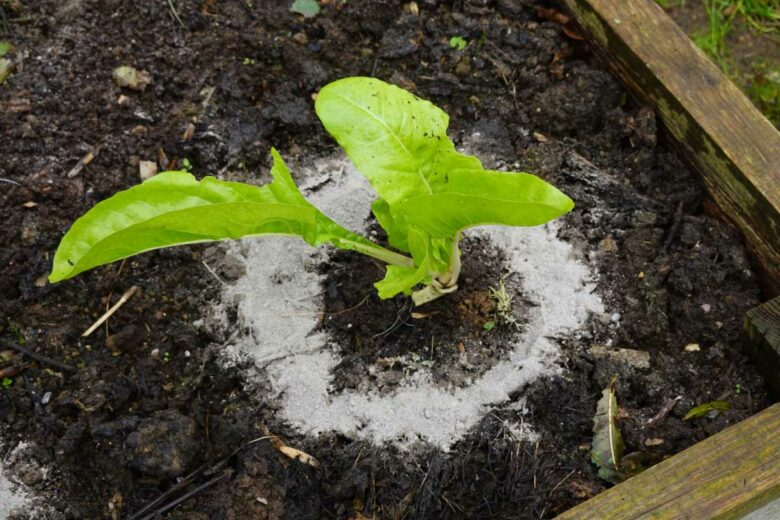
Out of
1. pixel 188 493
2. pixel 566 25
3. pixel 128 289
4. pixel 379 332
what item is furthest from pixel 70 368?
pixel 566 25

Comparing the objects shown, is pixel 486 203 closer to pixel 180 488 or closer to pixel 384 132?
pixel 384 132

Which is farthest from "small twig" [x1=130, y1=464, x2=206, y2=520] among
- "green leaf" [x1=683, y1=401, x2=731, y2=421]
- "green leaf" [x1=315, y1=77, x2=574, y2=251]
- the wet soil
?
"green leaf" [x1=683, y1=401, x2=731, y2=421]

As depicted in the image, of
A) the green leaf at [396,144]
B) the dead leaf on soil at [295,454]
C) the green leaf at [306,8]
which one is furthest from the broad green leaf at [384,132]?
the green leaf at [306,8]

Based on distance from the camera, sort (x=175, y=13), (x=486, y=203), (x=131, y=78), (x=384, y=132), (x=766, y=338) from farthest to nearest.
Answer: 1. (x=175, y=13)
2. (x=131, y=78)
3. (x=766, y=338)
4. (x=384, y=132)
5. (x=486, y=203)

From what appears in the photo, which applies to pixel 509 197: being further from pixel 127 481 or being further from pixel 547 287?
pixel 127 481

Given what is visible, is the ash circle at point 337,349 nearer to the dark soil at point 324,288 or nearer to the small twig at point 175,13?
the dark soil at point 324,288

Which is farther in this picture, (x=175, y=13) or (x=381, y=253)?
(x=175, y=13)

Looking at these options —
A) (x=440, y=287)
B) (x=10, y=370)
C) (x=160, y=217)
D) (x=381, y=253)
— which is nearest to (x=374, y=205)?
(x=381, y=253)
